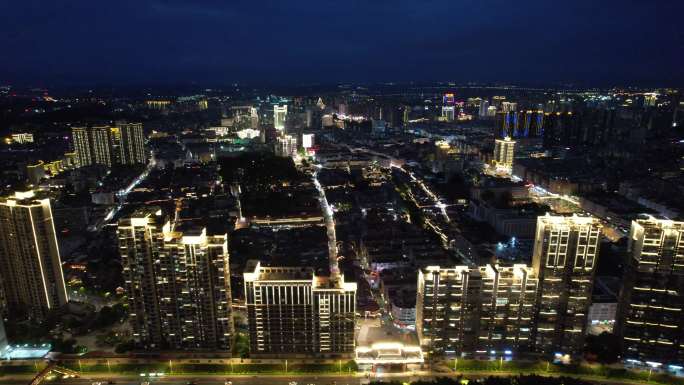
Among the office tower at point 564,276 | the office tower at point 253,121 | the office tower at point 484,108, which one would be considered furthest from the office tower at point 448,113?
the office tower at point 564,276

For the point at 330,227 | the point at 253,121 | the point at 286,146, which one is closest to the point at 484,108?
the point at 253,121

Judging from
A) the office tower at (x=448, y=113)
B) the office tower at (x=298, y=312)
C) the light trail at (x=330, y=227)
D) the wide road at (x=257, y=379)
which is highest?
the office tower at (x=448, y=113)

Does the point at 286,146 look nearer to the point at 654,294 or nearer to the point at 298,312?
the point at 298,312

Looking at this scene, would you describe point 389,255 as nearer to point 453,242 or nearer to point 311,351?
point 453,242

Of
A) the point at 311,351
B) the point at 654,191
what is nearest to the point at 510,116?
the point at 654,191

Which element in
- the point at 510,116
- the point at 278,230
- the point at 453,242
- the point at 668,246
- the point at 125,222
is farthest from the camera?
the point at 510,116

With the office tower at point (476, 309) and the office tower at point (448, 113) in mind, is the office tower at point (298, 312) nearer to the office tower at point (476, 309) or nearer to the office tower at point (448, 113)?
the office tower at point (476, 309)
